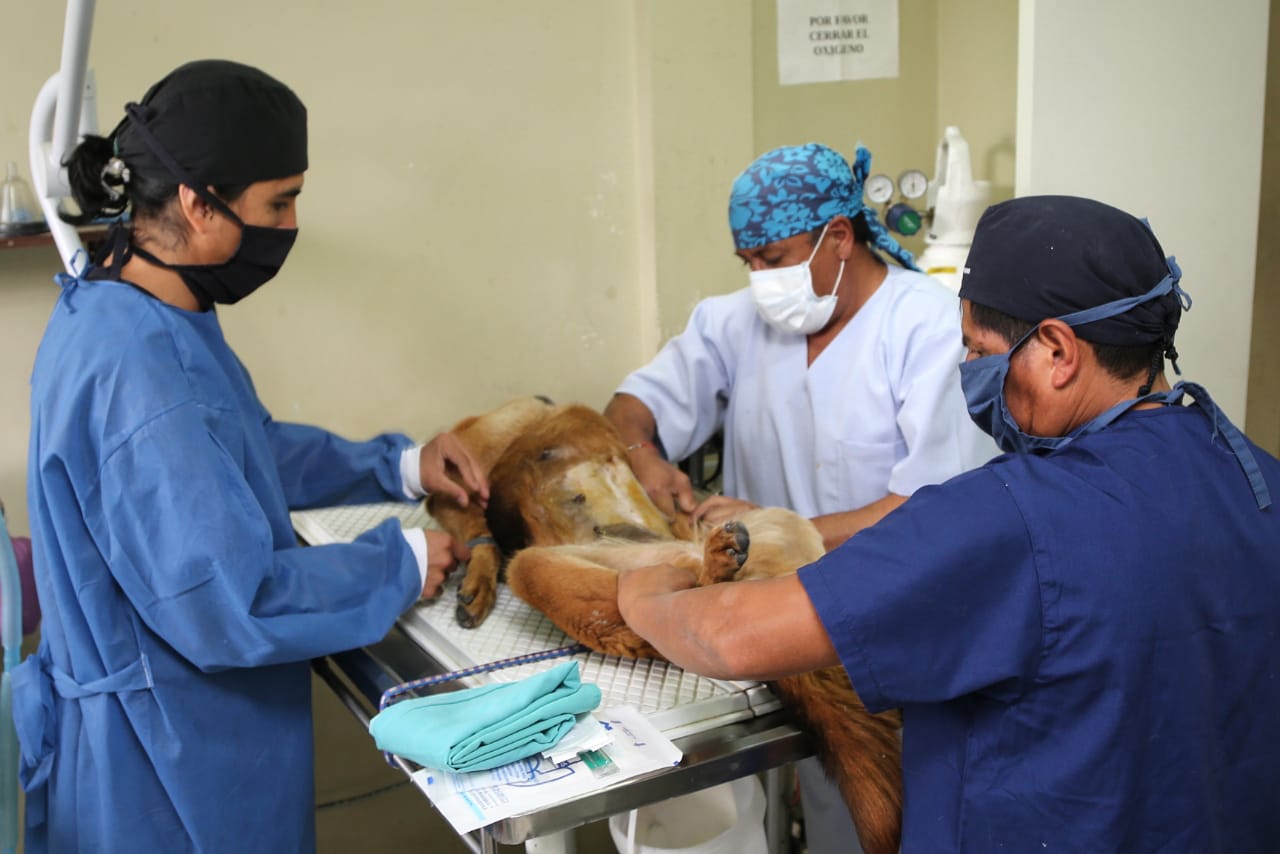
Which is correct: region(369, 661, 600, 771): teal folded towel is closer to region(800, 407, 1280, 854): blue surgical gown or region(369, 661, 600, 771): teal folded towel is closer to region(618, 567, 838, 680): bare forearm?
region(618, 567, 838, 680): bare forearm

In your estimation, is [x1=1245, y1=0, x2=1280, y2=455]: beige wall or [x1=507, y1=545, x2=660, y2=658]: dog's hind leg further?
[x1=1245, y1=0, x2=1280, y2=455]: beige wall

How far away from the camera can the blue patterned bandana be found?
6.98ft

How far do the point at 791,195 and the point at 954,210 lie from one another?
754mm

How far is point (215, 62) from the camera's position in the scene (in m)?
1.67

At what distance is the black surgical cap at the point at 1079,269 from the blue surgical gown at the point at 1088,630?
4.5 inches

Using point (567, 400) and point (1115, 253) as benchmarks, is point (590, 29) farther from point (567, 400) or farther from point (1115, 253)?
point (1115, 253)

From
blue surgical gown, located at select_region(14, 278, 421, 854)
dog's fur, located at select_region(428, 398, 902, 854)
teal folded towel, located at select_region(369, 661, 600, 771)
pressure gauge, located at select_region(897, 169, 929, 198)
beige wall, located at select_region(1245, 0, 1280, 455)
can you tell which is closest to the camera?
teal folded towel, located at select_region(369, 661, 600, 771)

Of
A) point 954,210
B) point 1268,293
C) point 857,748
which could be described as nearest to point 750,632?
point 857,748

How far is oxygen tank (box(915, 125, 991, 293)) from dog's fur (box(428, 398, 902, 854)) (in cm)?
102

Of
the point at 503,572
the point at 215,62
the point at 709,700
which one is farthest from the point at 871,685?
the point at 215,62

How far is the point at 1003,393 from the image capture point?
128 cm

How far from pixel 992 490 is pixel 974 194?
5.68 feet

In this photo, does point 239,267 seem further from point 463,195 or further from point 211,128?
point 463,195

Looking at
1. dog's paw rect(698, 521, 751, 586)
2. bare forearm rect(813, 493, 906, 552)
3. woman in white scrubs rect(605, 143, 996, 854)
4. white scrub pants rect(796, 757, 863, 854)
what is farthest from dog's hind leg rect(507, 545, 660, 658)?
white scrub pants rect(796, 757, 863, 854)
